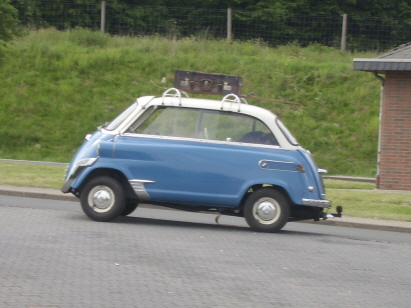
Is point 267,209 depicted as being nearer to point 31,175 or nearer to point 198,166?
point 198,166

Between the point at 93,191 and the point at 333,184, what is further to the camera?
the point at 333,184

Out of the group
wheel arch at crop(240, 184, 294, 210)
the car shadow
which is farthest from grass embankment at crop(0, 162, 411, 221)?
wheel arch at crop(240, 184, 294, 210)

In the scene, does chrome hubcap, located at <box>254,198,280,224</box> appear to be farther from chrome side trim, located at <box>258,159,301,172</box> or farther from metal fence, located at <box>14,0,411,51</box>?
metal fence, located at <box>14,0,411,51</box>

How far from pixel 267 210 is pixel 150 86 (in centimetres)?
1958

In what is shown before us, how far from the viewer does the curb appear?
14.6 metres

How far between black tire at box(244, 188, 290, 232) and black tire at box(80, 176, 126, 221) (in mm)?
1913

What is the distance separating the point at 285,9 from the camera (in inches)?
1821

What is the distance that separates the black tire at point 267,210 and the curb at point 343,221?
2.83 meters

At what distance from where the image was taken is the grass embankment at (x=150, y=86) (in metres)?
28.0

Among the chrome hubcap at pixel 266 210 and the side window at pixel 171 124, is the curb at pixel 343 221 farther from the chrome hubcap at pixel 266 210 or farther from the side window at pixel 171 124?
the side window at pixel 171 124

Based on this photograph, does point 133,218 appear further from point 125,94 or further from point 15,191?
point 125,94

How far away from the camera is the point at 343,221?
48.5 ft

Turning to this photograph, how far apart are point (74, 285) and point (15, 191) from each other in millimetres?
8779

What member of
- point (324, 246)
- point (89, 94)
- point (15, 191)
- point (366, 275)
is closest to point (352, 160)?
point (89, 94)
